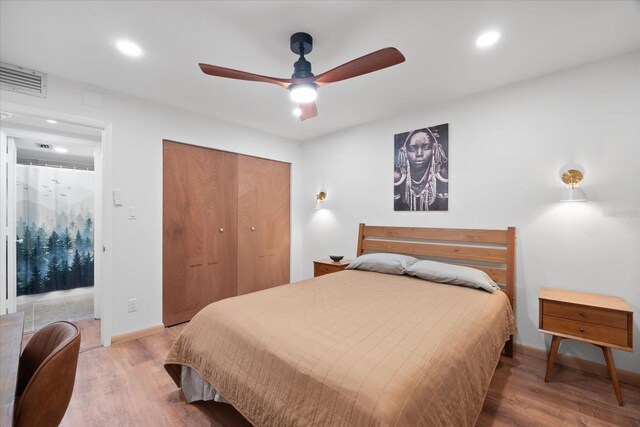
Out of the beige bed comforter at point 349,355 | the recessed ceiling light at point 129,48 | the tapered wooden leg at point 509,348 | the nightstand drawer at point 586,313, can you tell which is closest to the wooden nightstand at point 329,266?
the beige bed comforter at point 349,355

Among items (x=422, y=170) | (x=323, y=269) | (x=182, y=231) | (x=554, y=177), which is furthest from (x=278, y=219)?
(x=554, y=177)

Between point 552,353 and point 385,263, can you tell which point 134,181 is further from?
point 552,353

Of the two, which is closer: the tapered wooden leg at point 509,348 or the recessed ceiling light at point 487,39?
the recessed ceiling light at point 487,39

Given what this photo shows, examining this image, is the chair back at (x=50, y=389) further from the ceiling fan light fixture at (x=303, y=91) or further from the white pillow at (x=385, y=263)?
the white pillow at (x=385, y=263)

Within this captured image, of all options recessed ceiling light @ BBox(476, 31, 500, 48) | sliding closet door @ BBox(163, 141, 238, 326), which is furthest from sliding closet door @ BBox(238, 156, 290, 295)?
recessed ceiling light @ BBox(476, 31, 500, 48)

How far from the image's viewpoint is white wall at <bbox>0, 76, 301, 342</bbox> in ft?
8.89

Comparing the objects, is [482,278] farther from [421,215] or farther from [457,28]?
[457,28]

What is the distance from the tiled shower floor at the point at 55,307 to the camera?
11.3ft

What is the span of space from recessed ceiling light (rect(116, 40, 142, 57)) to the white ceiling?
0.18ft

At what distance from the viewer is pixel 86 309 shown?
3869mm

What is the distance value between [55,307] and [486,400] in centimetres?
524

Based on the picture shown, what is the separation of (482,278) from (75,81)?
411 centimetres

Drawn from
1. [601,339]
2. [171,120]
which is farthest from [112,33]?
[601,339]

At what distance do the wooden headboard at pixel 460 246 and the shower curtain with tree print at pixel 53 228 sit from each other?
453cm
